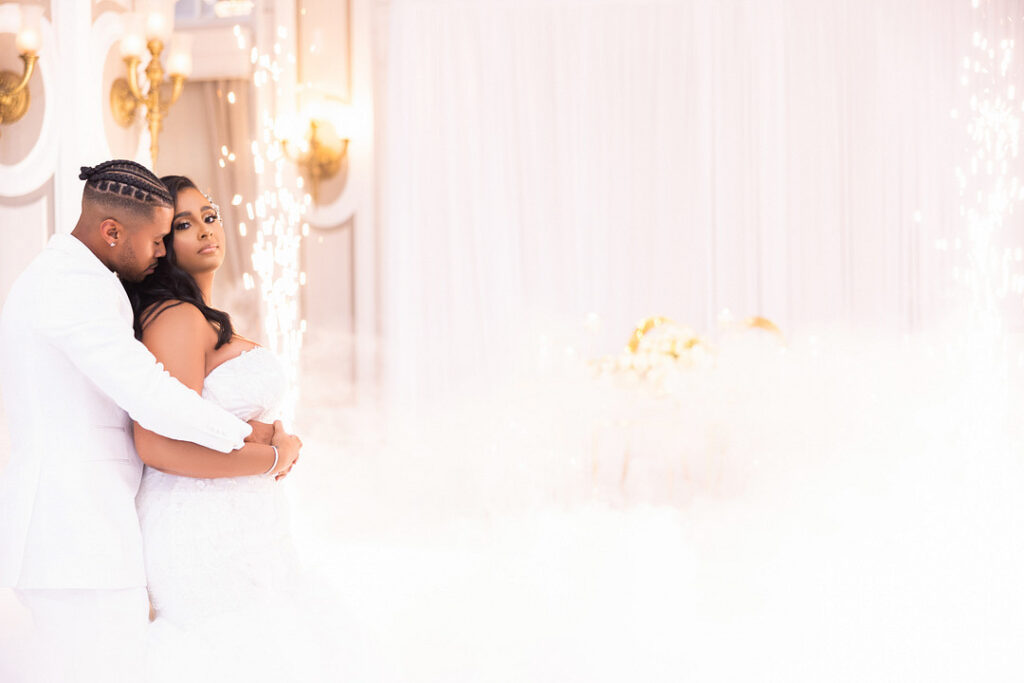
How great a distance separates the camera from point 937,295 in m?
4.23

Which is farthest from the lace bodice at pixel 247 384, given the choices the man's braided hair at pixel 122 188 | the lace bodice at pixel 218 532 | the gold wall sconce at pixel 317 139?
the gold wall sconce at pixel 317 139

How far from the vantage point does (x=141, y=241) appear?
4.62 ft

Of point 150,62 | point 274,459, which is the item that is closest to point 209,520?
point 274,459

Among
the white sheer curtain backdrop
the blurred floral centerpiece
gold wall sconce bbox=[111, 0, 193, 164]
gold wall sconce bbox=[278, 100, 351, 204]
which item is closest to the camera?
gold wall sconce bbox=[111, 0, 193, 164]

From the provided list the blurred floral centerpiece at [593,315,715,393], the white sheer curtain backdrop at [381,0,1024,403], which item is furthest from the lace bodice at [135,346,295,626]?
the white sheer curtain backdrop at [381,0,1024,403]

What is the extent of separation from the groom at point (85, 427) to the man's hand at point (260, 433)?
4.4 inches

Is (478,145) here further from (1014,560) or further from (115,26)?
(1014,560)

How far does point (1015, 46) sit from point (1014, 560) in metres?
2.61

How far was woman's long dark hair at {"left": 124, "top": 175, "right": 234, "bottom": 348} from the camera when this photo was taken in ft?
4.85

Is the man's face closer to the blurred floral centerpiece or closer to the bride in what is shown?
the bride

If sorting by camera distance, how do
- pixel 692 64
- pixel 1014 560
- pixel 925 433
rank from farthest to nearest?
pixel 692 64 → pixel 925 433 → pixel 1014 560

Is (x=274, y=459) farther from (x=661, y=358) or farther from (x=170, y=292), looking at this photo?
(x=661, y=358)

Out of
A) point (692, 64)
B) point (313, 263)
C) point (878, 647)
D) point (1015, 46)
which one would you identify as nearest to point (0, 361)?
point (878, 647)

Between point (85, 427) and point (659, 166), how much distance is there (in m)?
3.51
